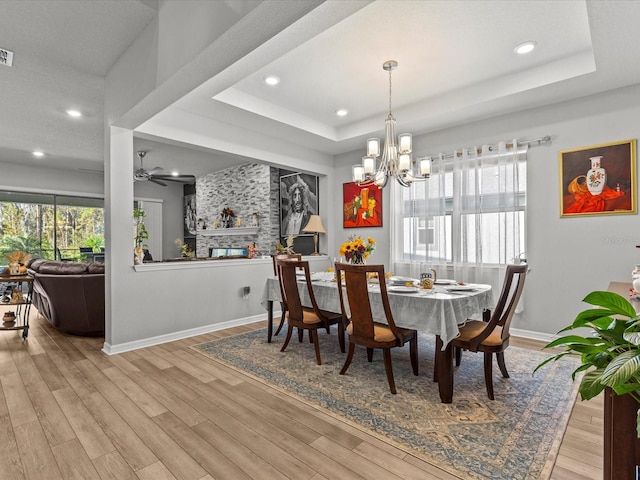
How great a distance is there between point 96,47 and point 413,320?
3407 millimetres

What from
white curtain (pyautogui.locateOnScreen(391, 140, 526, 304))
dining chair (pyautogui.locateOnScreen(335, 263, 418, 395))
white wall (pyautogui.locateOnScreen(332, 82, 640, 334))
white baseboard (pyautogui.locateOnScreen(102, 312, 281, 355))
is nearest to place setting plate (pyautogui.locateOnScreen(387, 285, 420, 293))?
dining chair (pyautogui.locateOnScreen(335, 263, 418, 395))

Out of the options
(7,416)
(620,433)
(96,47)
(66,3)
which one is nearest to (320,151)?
(96,47)

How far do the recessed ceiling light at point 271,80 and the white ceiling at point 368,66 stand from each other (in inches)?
3.6

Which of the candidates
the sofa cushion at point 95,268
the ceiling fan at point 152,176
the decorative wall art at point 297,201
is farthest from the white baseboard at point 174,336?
the ceiling fan at point 152,176

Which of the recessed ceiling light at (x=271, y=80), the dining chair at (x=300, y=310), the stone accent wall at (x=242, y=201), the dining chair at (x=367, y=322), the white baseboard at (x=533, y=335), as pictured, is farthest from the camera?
the stone accent wall at (x=242, y=201)

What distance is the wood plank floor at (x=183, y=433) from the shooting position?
1702 mm

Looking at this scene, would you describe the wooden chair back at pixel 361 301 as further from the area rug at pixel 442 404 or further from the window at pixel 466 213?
the window at pixel 466 213

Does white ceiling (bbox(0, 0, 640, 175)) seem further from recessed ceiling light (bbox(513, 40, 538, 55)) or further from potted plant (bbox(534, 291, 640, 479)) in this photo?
potted plant (bbox(534, 291, 640, 479))

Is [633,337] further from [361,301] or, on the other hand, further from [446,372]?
[361,301]

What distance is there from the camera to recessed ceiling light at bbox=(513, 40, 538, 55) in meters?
2.83

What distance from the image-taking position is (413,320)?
8.30ft

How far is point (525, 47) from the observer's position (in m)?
2.89

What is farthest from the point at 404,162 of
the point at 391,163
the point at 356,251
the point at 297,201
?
the point at 297,201

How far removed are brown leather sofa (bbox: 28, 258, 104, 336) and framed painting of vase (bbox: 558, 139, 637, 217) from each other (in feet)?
17.1
